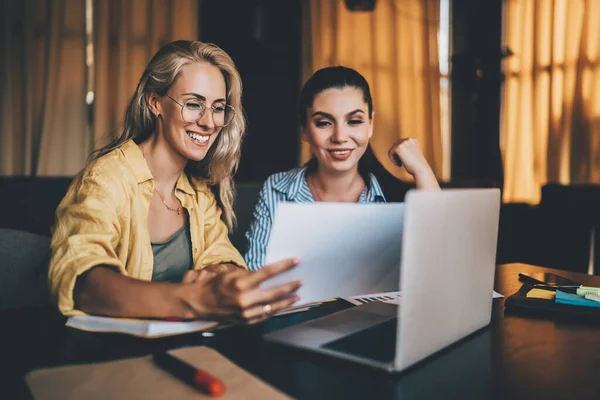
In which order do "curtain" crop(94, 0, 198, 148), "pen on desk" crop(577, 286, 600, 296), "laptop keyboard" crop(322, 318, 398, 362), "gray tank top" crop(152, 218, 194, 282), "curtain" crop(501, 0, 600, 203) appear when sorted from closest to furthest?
"laptop keyboard" crop(322, 318, 398, 362) → "pen on desk" crop(577, 286, 600, 296) → "gray tank top" crop(152, 218, 194, 282) → "curtain" crop(501, 0, 600, 203) → "curtain" crop(94, 0, 198, 148)

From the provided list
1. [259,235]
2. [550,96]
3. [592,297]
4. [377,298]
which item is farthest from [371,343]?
[550,96]

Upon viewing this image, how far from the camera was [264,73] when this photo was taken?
432 centimetres

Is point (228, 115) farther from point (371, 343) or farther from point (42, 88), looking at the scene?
point (42, 88)

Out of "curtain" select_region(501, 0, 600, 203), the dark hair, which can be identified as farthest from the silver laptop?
"curtain" select_region(501, 0, 600, 203)

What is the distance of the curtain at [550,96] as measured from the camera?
367cm

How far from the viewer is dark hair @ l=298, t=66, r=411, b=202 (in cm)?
166

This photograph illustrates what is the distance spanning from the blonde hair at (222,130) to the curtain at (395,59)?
3071 millimetres

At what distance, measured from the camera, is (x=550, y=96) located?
3.87 meters

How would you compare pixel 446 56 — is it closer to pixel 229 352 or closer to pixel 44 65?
pixel 44 65

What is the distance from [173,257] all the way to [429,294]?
2.98ft

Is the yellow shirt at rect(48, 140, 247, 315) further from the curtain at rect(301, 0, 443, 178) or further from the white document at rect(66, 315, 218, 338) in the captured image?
the curtain at rect(301, 0, 443, 178)

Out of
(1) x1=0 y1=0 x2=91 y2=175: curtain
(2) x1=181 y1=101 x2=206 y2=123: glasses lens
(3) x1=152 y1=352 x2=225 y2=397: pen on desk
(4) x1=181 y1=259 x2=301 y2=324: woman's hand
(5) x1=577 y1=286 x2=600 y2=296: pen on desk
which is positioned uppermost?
(1) x1=0 y1=0 x2=91 y2=175: curtain

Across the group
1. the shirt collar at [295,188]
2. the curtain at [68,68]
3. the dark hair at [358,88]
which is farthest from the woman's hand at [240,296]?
the curtain at [68,68]

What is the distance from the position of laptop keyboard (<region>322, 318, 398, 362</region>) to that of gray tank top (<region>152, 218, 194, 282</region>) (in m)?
0.72
